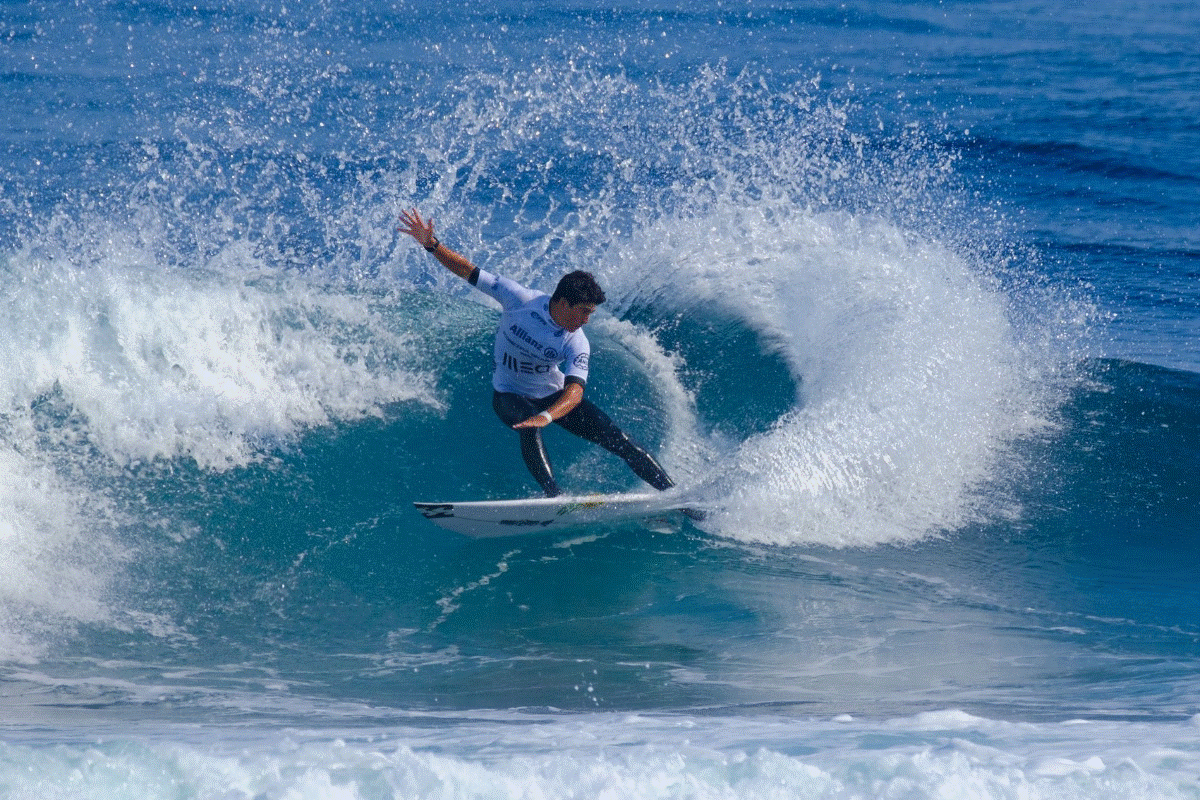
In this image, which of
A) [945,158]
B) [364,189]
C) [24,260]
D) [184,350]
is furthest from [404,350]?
[945,158]

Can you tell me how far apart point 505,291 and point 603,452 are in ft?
5.52

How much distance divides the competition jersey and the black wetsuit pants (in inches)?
2.9

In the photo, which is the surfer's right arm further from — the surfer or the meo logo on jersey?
the meo logo on jersey

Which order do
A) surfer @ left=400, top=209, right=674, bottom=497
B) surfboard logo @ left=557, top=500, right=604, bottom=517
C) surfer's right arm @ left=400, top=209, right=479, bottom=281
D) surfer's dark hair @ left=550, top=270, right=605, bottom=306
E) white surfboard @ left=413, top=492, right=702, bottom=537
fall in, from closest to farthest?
surfer's dark hair @ left=550, top=270, right=605, bottom=306 < surfer @ left=400, top=209, right=674, bottom=497 < white surfboard @ left=413, top=492, right=702, bottom=537 < surfboard logo @ left=557, top=500, right=604, bottom=517 < surfer's right arm @ left=400, top=209, right=479, bottom=281

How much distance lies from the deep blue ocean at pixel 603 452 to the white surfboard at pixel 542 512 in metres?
0.17

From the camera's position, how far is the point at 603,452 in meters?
8.95

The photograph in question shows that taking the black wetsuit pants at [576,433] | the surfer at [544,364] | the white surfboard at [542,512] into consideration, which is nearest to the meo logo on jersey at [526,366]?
the surfer at [544,364]

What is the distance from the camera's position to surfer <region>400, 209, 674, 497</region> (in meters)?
7.44

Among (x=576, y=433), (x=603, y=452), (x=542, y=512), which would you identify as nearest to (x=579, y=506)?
(x=542, y=512)

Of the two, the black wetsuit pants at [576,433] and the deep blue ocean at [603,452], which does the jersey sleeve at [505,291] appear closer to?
the black wetsuit pants at [576,433]

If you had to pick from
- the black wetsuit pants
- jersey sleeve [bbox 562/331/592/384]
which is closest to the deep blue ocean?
the black wetsuit pants

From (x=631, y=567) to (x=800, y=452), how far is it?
1625mm

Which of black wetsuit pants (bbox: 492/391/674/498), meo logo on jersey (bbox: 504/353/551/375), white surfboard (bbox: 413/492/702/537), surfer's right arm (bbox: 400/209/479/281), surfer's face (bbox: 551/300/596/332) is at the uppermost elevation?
surfer's right arm (bbox: 400/209/479/281)

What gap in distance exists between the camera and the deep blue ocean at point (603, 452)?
17.2ft
